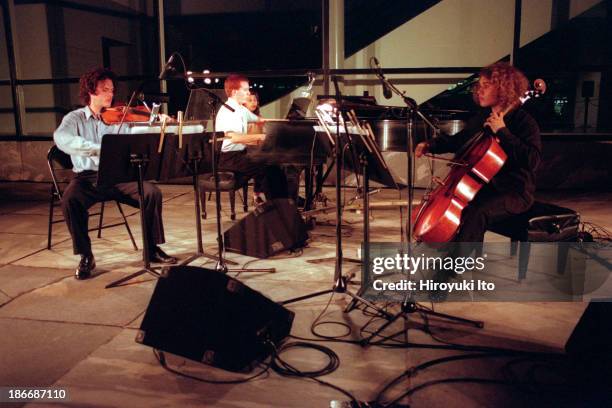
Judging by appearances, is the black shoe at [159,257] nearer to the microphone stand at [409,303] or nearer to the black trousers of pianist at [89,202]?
the black trousers of pianist at [89,202]

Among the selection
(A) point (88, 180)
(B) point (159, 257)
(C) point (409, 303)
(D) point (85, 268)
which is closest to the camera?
(C) point (409, 303)

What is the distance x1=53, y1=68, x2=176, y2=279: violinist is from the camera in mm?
3477

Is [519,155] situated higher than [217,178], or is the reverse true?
[519,155]

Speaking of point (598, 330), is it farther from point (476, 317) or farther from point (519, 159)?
point (519, 159)

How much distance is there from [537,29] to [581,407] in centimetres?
615

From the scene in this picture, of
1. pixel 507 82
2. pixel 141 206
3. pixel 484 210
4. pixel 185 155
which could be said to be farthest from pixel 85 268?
pixel 507 82

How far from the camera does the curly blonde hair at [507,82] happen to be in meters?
3.08

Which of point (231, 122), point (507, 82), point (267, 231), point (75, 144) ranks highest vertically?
point (507, 82)

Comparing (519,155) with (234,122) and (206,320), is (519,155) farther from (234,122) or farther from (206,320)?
(234,122)

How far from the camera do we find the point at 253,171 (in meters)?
4.68

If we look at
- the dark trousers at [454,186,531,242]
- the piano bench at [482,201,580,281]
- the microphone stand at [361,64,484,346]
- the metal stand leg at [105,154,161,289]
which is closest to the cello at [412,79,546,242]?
the dark trousers at [454,186,531,242]

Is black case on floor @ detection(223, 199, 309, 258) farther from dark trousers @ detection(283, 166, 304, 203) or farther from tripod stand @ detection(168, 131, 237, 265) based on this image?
dark trousers @ detection(283, 166, 304, 203)

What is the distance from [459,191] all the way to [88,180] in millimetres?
2543

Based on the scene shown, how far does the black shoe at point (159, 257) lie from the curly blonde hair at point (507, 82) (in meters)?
2.52
